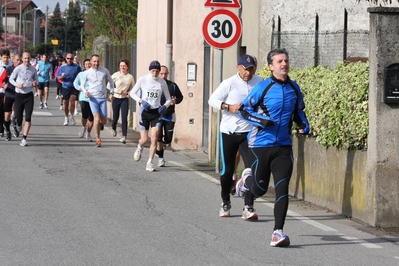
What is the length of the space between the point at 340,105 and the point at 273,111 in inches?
87.2

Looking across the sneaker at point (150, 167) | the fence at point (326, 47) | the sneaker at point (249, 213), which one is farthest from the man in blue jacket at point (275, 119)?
the sneaker at point (150, 167)

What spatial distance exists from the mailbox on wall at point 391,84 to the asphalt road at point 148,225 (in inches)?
55.3

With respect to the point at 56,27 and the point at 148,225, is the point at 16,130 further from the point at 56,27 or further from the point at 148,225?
the point at 56,27

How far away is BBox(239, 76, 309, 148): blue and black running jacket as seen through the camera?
9531mm

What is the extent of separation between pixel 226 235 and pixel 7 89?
12.3m

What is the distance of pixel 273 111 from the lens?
9.55 meters

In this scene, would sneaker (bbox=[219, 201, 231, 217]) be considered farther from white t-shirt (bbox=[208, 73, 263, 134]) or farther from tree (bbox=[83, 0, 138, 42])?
tree (bbox=[83, 0, 138, 42])

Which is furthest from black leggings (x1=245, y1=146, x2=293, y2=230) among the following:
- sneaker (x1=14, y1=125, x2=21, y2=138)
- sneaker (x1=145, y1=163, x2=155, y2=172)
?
sneaker (x1=14, y1=125, x2=21, y2=138)

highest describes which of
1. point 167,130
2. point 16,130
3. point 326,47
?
point 326,47

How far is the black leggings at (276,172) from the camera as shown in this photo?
9336mm

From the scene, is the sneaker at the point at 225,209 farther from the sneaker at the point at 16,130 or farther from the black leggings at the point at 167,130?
the sneaker at the point at 16,130

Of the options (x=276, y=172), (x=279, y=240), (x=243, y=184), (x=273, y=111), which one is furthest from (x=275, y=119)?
(x=279, y=240)

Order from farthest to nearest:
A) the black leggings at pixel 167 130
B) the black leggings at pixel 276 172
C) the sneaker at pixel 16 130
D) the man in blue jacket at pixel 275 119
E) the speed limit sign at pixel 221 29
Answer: the sneaker at pixel 16 130
the black leggings at pixel 167 130
the speed limit sign at pixel 221 29
the man in blue jacket at pixel 275 119
the black leggings at pixel 276 172

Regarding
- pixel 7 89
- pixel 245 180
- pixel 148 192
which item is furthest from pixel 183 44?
pixel 245 180
